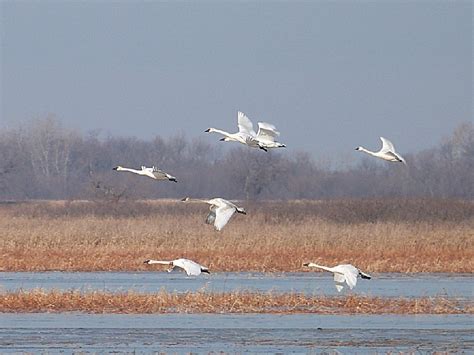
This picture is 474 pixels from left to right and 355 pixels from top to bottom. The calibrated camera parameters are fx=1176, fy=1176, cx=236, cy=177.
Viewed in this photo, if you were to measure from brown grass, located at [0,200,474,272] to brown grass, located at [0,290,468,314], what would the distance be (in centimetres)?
629

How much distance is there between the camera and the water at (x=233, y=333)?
13.8 meters

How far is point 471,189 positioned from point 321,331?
35400 mm

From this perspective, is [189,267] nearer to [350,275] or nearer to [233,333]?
[233,333]

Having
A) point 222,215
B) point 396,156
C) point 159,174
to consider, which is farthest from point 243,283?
point 222,215

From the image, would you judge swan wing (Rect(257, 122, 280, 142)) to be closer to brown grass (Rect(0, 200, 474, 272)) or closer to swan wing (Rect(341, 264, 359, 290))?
swan wing (Rect(341, 264, 359, 290))

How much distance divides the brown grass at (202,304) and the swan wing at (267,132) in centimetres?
301

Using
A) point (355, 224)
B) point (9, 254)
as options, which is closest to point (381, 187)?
point (355, 224)

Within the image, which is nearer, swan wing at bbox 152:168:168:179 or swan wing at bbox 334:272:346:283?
swan wing at bbox 152:168:168:179

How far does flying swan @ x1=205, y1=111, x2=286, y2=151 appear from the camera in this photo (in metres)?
15.4

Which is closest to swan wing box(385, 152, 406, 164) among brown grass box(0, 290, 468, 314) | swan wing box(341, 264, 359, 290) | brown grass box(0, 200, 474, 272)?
swan wing box(341, 264, 359, 290)

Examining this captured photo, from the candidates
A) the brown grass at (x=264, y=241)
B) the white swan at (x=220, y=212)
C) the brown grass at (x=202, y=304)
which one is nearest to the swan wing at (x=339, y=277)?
the white swan at (x=220, y=212)

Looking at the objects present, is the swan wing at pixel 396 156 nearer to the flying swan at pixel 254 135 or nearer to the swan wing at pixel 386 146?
the swan wing at pixel 386 146

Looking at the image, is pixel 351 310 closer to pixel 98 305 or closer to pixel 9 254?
pixel 98 305

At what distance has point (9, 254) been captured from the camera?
86.8ft
